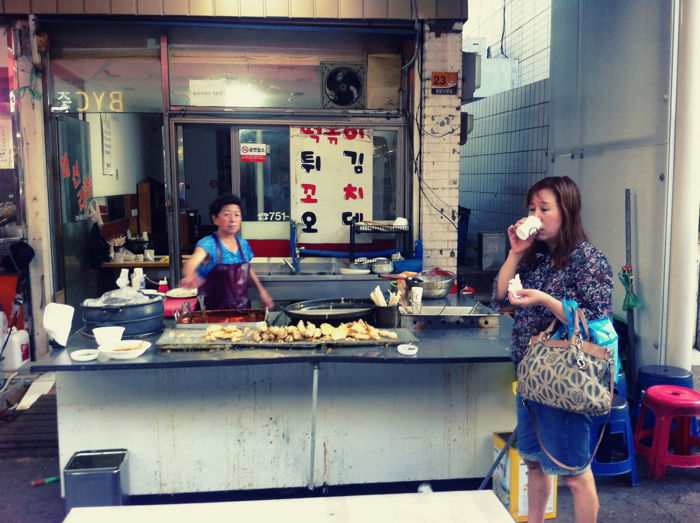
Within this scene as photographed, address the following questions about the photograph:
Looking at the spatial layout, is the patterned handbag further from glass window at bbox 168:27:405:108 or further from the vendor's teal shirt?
glass window at bbox 168:27:405:108

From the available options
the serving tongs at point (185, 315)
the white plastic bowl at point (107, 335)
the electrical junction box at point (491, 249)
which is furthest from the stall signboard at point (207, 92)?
the electrical junction box at point (491, 249)

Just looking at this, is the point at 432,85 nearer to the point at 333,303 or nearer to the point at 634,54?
the point at 634,54

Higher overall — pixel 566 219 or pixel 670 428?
pixel 566 219

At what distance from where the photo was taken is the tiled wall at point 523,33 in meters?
9.64

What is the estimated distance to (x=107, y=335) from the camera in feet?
12.8

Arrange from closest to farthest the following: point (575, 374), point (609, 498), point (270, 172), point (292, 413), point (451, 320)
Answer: point (575, 374)
point (292, 413)
point (609, 498)
point (451, 320)
point (270, 172)

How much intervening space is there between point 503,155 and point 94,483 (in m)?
7.41

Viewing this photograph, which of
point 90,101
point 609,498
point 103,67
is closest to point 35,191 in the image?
point 90,101

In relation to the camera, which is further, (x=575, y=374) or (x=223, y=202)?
(x=223, y=202)

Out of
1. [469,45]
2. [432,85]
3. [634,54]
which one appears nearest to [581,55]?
[634,54]

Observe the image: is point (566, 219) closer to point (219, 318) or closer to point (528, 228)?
point (528, 228)

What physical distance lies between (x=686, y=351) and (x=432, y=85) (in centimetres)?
357

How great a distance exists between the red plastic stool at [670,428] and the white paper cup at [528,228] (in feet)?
7.17

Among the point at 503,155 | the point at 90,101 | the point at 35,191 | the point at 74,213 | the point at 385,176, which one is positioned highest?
the point at 90,101
